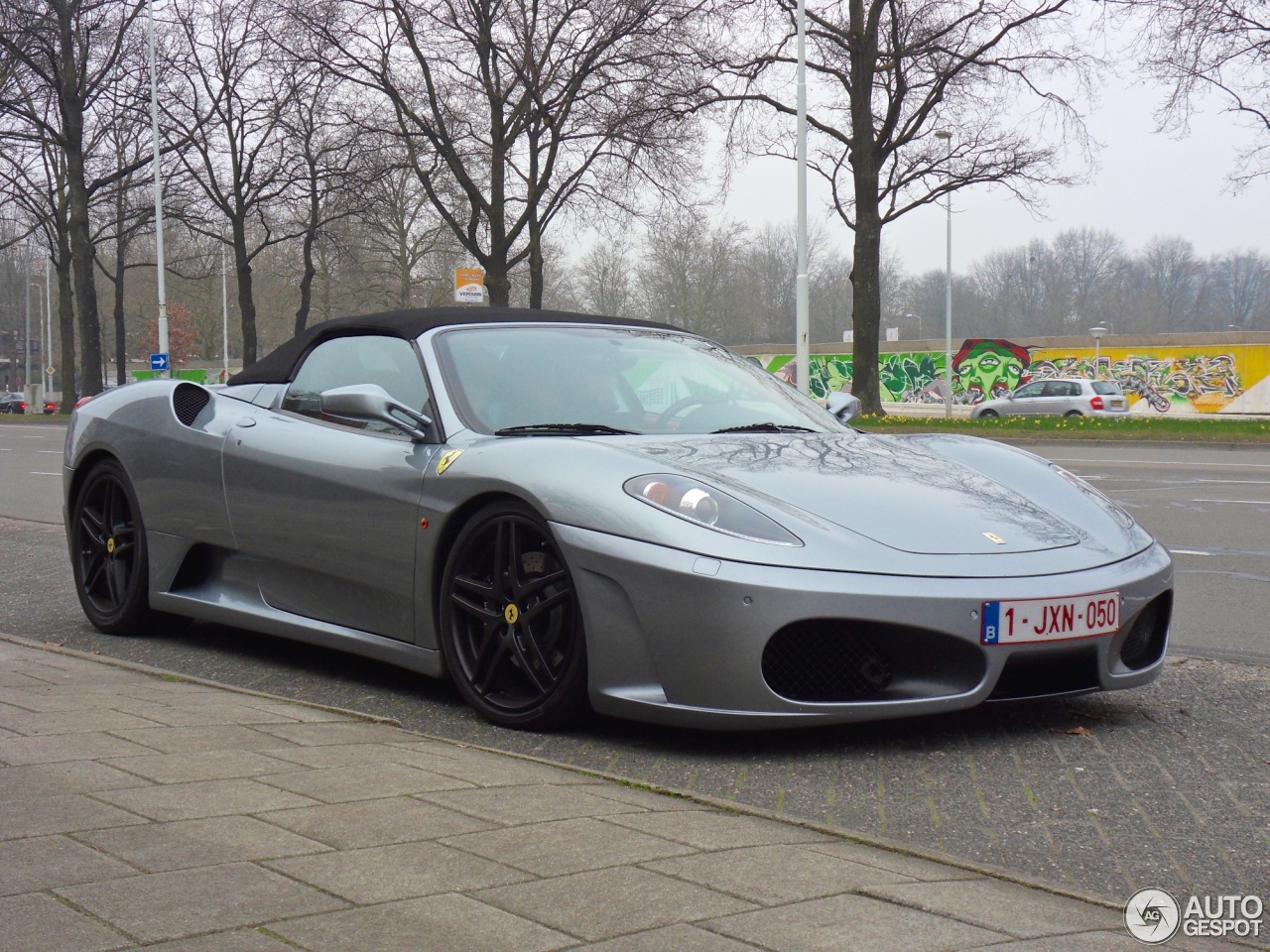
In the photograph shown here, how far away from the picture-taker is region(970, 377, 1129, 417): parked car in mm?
35719

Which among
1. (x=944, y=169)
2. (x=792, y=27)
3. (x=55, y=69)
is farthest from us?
(x=55, y=69)

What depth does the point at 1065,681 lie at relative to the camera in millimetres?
3738

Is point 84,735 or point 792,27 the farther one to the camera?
point 792,27

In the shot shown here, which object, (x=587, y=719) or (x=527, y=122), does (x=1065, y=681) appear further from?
(x=527, y=122)

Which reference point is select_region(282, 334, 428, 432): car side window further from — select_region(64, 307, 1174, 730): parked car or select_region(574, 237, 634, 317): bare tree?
select_region(574, 237, 634, 317): bare tree

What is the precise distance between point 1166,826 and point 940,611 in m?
0.75

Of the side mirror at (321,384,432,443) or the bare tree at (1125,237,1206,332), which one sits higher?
the bare tree at (1125,237,1206,332)

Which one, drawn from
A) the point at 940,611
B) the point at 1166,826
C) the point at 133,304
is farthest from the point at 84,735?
the point at 133,304

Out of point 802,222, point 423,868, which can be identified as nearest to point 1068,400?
point 802,222

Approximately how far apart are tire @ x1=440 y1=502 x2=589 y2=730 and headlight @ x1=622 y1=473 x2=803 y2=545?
1.03 feet

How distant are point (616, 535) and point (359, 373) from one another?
5.48ft

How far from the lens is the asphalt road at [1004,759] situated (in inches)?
111

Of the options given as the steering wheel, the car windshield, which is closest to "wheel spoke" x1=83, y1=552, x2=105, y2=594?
the car windshield

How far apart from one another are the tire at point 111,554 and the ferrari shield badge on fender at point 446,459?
1.89 m
